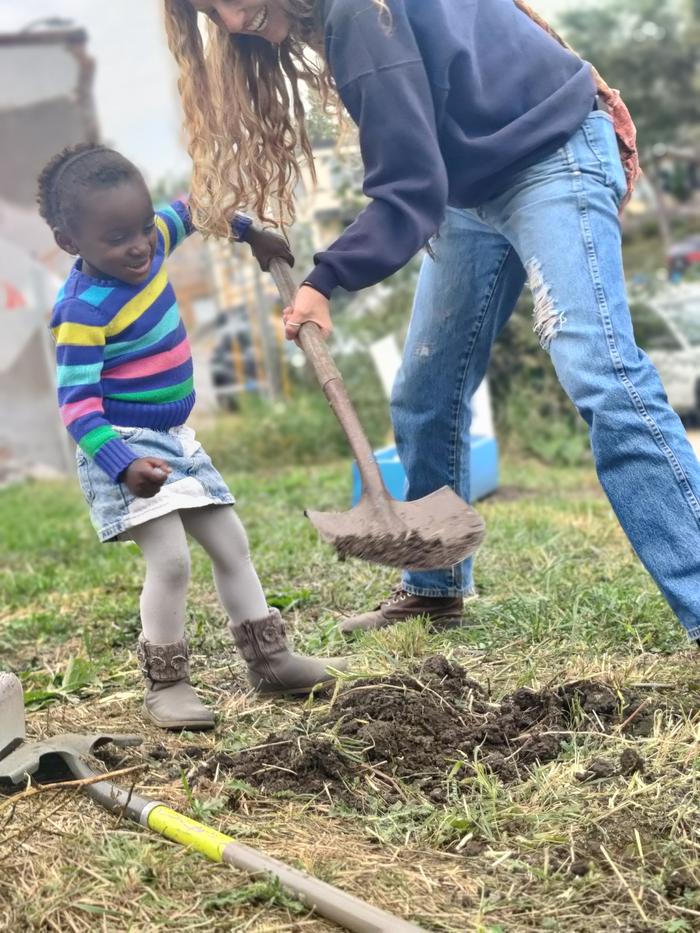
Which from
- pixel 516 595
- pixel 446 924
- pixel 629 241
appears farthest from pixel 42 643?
pixel 629 241

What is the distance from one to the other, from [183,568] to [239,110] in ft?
3.72

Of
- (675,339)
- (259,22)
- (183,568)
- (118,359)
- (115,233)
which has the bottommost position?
(675,339)

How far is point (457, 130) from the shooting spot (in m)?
2.67

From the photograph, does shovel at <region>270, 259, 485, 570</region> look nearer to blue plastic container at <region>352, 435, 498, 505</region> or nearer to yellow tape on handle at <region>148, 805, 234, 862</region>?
yellow tape on handle at <region>148, 805, 234, 862</region>

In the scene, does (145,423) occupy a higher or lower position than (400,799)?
higher

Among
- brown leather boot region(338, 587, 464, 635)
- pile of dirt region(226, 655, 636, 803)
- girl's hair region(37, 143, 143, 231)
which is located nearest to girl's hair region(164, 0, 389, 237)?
girl's hair region(37, 143, 143, 231)

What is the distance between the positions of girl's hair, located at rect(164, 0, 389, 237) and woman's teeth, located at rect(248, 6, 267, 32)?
0.42 ft

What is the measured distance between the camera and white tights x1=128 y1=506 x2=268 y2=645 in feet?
9.08

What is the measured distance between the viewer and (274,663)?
2877mm

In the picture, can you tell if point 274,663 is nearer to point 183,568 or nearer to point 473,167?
point 183,568

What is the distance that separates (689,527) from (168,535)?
3.86ft

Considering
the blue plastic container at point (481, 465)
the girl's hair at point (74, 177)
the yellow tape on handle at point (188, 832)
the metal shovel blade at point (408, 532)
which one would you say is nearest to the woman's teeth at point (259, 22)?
the girl's hair at point (74, 177)

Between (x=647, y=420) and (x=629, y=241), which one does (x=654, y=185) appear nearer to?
(x=629, y=241)

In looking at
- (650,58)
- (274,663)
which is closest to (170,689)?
(274,663)
